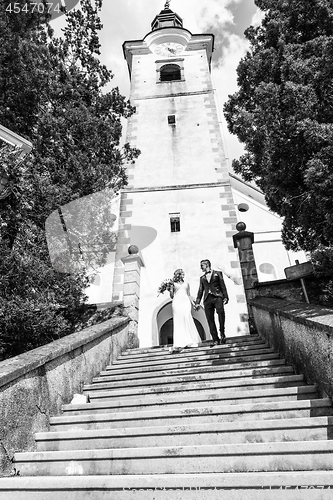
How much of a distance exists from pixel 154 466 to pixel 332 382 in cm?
185

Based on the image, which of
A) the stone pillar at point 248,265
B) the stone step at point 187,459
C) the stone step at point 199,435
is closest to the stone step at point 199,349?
the stone pillar at point 248,265

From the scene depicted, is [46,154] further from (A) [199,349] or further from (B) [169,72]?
(B) [169,72]

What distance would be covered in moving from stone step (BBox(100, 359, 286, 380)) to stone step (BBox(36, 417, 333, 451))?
1.56m

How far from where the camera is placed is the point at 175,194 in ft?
41.8

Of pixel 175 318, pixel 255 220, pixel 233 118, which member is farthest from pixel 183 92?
pixel 175 318

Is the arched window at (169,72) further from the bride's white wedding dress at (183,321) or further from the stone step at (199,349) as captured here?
the stone step at (199,349)

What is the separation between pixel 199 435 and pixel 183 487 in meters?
0.73

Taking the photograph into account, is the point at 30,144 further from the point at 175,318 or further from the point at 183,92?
the point at 183,92

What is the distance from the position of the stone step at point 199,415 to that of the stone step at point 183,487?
2.70 feet

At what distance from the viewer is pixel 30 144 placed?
8.30m

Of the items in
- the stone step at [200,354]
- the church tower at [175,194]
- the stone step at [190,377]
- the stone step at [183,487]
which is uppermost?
the church tower at [175,194]

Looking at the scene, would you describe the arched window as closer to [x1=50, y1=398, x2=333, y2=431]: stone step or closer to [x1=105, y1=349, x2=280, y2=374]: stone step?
[x1=105, y1=349, x2=280, y2=374]: stone step

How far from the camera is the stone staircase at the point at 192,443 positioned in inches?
99.7

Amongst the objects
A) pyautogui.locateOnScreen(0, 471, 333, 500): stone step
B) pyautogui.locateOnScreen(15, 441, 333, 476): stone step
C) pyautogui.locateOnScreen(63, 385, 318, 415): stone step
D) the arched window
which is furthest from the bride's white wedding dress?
the arched window
